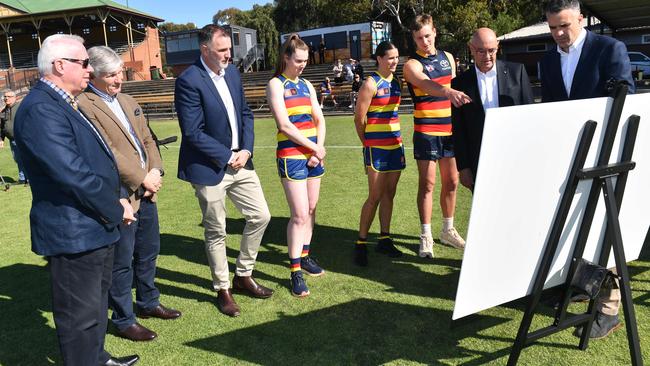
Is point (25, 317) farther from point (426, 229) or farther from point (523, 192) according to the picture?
point (523, 192)

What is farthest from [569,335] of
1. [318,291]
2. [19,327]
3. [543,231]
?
[19,327]

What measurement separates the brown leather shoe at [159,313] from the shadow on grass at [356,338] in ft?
1.54

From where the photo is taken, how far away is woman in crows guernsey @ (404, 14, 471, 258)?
438cm

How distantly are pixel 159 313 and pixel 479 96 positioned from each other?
9.81ft

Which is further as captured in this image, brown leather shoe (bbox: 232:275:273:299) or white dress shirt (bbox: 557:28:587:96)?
brown leather shoe (bbox: 232:275:273:299)

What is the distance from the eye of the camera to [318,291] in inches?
165

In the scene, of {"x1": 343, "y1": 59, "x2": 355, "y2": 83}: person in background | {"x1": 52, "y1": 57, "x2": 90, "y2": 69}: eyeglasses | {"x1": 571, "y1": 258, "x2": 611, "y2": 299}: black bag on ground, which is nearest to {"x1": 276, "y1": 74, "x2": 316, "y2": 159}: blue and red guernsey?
{"x1": 52, "y1": 57, "x2": 90, "y2": 69}: eyeglasses

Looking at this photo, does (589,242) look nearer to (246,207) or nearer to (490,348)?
(490,348)

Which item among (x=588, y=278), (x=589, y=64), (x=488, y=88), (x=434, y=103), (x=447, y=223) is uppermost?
(x=589, y=64)

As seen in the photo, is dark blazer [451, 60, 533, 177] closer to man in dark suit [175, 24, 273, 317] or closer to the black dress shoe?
man in dark suit [175, 24, 273, 317]

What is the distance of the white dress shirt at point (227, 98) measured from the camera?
3693 mm

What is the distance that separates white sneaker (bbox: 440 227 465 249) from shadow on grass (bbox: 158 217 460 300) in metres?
0.33

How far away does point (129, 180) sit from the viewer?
3211mm

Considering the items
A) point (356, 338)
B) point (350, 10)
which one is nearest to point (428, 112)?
point (356, 338)
